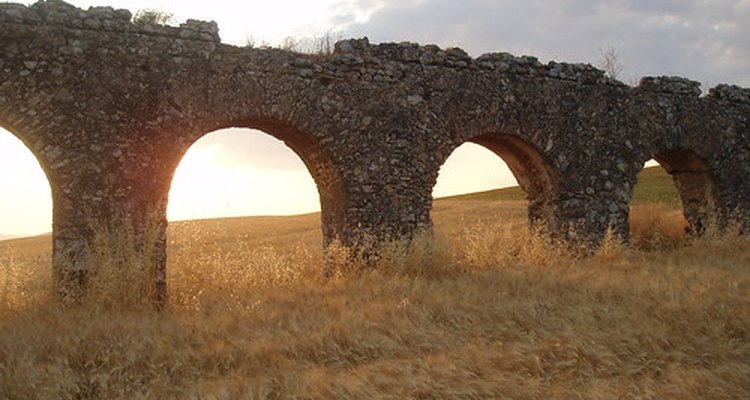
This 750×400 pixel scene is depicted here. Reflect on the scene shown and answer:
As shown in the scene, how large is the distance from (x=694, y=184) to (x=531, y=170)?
408 cm

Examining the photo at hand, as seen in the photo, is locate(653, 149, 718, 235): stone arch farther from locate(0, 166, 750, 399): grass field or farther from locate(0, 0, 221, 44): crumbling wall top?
locate(0, 0, 221, 44): crumbling wall top

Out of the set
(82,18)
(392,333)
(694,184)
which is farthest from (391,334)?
(694,184)

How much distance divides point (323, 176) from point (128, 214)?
298 cm

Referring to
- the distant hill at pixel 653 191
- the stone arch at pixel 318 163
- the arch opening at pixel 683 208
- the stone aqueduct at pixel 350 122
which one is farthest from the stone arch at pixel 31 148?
the distant hill at pixel 653 191

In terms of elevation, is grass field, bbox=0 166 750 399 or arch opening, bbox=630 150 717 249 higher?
arch opening, bbox=630 150 717 249

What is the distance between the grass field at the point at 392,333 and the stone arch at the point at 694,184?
4250 millimetres

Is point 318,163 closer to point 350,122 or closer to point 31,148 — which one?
point 350,122

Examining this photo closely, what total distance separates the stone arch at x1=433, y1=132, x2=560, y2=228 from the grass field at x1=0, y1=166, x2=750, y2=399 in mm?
2348

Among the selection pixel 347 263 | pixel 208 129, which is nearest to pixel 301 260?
pixel 347 263

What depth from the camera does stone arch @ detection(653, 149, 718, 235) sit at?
1322cm

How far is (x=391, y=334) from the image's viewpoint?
5809mm

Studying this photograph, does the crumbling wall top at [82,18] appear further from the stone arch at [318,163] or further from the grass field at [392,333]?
the grass field at [392,333]

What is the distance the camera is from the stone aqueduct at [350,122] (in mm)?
8039

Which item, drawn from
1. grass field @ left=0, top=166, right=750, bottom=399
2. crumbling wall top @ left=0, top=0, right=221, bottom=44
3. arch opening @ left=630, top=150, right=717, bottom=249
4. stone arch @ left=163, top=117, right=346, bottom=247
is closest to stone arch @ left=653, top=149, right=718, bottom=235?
arch opening @ left=630, top=150, right=717, bottom=249
